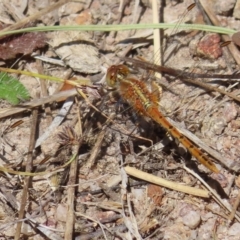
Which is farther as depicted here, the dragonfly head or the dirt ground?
the dragonfly head

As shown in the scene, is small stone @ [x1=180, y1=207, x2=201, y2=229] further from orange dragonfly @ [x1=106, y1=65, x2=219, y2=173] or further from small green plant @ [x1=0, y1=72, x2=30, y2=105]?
small green plant @ [x1=0, y1=72, x2=30, y2=105]

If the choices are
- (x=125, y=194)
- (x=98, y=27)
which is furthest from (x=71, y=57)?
(x=125, y=194)

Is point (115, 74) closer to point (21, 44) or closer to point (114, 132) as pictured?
point (114, 132)

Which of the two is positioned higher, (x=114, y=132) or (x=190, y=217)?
(x=114, y=132)

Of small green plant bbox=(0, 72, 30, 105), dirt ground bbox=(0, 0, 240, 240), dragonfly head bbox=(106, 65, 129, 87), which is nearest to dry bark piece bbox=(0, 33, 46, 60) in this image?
dirt ground bbox=(0, 0, 240, 240)

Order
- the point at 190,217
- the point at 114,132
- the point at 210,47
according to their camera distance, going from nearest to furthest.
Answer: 1. the point at 190,217
2. the point at 114,132
3. the point at 210,47

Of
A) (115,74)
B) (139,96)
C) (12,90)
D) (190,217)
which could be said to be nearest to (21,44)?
(12,90)

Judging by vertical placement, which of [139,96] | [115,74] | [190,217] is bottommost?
[190,217]
